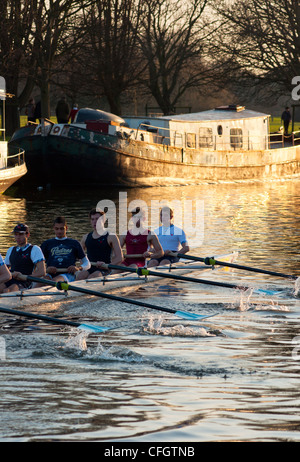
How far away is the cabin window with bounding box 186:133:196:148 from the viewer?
119 ft

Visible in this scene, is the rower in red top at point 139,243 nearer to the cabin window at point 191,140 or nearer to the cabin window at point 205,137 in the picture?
the cabin window at point 191,140

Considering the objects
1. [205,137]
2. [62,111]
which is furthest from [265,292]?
[62,111]

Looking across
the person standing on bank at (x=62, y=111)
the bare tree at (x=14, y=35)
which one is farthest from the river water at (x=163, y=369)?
the bare tree at (x=14, y=35)

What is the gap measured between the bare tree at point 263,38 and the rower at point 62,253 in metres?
38.2

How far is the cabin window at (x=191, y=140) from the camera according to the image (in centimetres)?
3629

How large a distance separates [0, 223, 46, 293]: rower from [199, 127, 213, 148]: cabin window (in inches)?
966

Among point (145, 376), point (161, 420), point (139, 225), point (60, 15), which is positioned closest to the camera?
point (161, 420)

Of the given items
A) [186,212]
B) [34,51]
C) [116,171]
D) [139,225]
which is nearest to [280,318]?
[139,225]

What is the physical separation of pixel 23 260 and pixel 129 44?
36456 millimetres

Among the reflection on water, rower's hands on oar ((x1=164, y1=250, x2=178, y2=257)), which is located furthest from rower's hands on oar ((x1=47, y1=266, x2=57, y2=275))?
the reflection on water

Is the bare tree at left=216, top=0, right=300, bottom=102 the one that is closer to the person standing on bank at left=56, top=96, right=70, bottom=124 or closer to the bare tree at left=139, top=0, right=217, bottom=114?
the bare tree at left=139, top=0, right=217, bottom=114

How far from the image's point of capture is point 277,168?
42.6 metres

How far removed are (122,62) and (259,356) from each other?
131 ft
